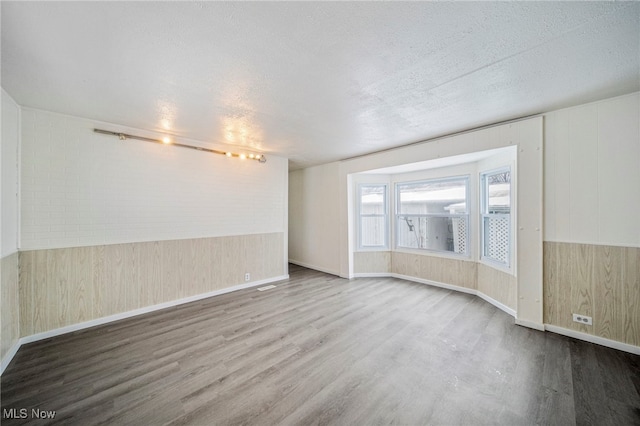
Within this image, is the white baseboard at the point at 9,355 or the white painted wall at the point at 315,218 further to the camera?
the white painted wall at the point at 315,218

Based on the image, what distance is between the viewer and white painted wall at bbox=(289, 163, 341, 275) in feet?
17.9

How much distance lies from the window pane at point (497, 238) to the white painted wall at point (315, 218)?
2776 millimetres

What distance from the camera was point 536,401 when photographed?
70.4 inches

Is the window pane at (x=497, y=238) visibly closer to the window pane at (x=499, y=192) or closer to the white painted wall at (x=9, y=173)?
the window pane at (x=499, y=192)

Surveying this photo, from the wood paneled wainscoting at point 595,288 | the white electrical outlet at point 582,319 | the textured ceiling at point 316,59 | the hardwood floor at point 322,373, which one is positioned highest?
the textured ceiling at point 316,59

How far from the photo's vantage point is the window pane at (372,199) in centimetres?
528

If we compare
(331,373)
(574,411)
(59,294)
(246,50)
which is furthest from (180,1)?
(574,411)

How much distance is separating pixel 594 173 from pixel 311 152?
153 inches

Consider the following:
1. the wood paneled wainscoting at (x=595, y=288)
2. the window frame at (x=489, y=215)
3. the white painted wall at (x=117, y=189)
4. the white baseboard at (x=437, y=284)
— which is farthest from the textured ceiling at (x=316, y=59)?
the white baseboard at (x=437, y=284)

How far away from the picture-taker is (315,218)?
5980mm

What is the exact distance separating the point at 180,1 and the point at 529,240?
409 centimetres

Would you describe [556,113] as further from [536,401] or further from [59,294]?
[59,294]

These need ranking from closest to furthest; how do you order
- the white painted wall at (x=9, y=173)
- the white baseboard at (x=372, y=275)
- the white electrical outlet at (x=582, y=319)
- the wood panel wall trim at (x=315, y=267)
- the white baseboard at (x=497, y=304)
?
the white painted wall at (x=9, y=173)
the white electrical outlet at (x=582, y=319)
the white baseboard at (x=497, y=304)
the white baseboard at (x=372, y=275)
the wood panel wall trim at (x=315, y=267)

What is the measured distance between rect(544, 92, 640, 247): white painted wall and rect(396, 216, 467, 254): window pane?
151cm
